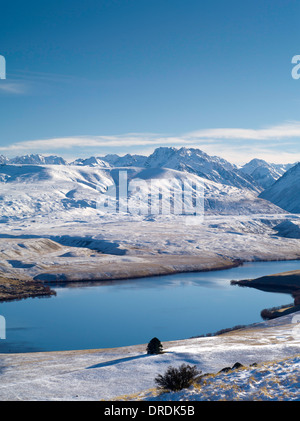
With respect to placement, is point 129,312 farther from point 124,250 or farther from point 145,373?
point 124,250

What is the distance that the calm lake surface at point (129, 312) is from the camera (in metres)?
50.2

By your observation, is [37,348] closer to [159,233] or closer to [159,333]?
[159,333]

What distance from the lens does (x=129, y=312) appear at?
65375 mm

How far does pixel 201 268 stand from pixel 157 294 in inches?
1377

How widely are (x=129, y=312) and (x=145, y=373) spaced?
40758 mm

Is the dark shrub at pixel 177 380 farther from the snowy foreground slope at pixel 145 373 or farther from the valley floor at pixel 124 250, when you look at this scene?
the valley floor at pixel 124 250

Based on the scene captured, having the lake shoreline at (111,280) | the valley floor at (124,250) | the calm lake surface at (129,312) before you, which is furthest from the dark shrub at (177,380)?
the valley floor at (124,250)

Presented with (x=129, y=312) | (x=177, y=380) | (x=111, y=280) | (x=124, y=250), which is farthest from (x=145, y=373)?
(x=124, y=250)

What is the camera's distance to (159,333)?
52688 mm

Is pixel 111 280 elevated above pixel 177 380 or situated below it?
below

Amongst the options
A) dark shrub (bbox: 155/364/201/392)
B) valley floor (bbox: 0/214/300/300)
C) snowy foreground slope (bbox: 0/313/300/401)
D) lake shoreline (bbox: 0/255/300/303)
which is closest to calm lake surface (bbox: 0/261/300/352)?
lake shoreline (bbox: 0/255/300/303)

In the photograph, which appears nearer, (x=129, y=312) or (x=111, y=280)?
(x=129, y=312)

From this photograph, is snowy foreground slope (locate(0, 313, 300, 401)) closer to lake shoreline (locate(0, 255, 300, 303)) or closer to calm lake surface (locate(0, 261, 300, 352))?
calm lake surface (locate(0, 261, 300, 352))
